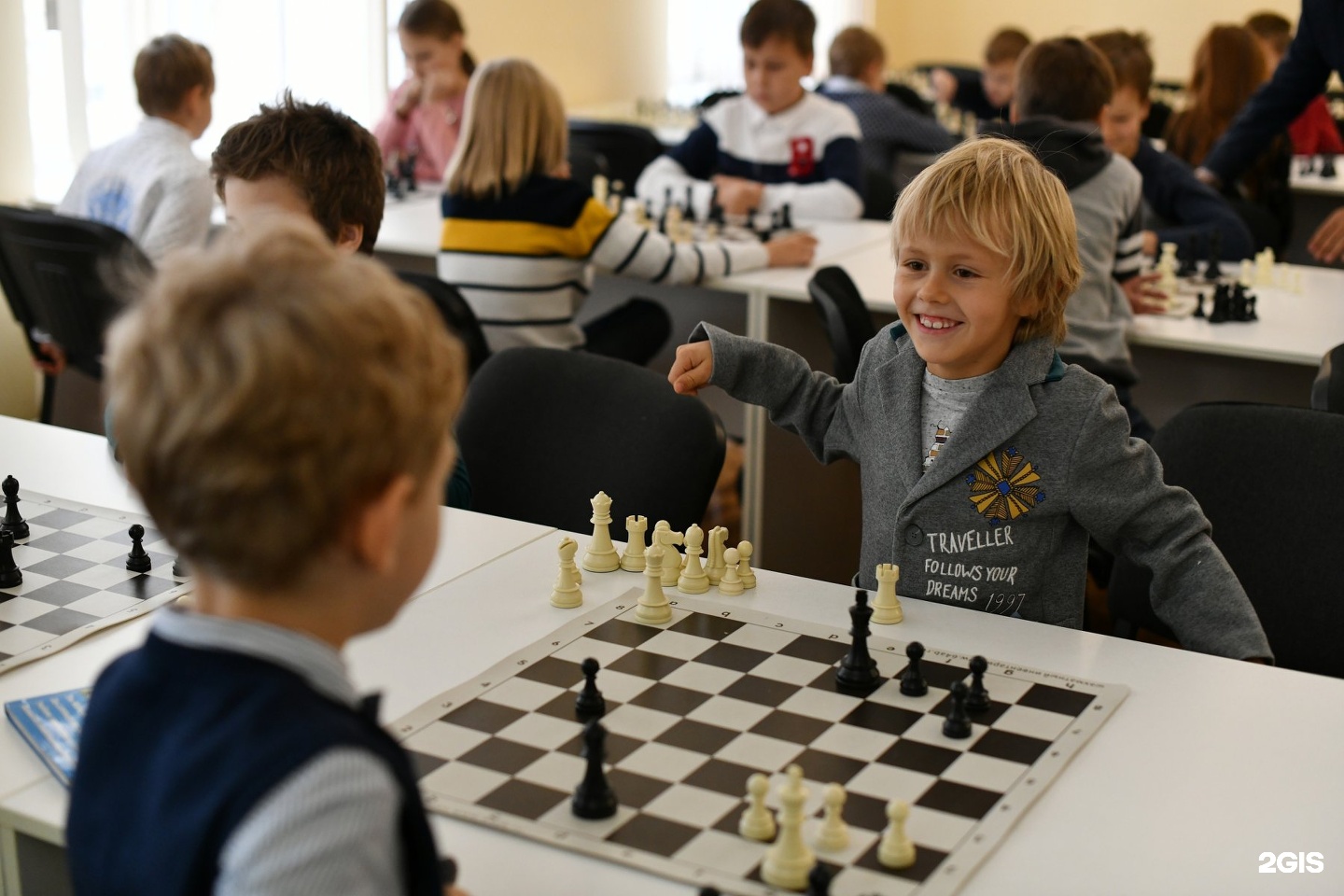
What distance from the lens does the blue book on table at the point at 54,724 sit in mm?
1408

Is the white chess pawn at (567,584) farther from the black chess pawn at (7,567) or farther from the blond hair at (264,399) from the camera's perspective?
the blond hair at (264,399)

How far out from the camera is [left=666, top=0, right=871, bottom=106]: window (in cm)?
909

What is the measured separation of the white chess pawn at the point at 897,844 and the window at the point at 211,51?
153 inches

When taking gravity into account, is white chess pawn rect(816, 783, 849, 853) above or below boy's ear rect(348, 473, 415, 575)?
below

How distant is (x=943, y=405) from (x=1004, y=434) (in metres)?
0.16

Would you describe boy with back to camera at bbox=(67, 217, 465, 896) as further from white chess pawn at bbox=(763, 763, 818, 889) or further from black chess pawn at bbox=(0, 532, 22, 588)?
black chess pawn at bbox=(0, 532, 22, 588)

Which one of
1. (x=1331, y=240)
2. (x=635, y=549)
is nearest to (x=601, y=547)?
(x=635, y=549)

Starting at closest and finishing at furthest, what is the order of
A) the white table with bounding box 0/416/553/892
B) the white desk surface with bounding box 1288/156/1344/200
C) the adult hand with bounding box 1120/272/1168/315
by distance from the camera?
the white table with bounding box 0/416/553/892 → the adult hand with bounding box 1120/272/1168/315 → the white desk surface with bounding box 1288/156/1344/200

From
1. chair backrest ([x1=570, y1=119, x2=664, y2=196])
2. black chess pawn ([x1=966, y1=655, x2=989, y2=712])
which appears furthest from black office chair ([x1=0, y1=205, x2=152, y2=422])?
chair backrest ([x1=570, y1=119, x2=664, y2=196])

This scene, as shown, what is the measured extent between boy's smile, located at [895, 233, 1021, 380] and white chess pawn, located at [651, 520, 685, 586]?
0.47m

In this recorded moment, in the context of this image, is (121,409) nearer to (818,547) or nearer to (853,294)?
(853,294)

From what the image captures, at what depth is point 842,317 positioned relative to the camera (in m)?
3.14

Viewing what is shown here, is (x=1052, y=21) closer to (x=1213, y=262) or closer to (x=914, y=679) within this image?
(x=1213, y=262)

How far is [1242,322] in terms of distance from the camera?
3.49 metres
